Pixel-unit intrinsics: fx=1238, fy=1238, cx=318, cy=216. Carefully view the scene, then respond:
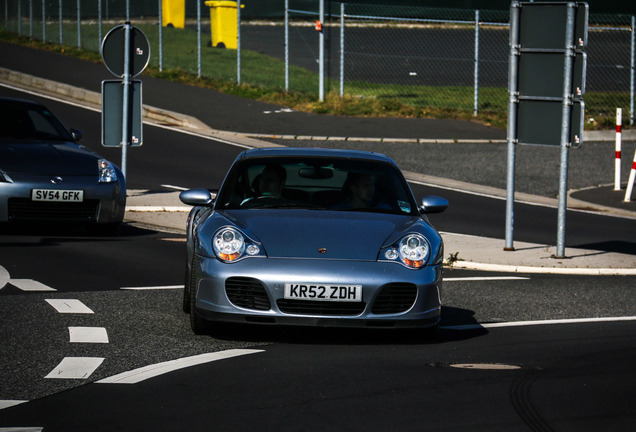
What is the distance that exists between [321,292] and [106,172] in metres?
6.27

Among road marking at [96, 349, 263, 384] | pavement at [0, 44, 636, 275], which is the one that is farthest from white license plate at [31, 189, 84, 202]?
road marking at [96, 349, 263, 384]

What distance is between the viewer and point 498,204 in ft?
62.0

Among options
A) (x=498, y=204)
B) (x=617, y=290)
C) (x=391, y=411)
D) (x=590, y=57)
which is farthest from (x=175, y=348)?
(x=590, y=57)

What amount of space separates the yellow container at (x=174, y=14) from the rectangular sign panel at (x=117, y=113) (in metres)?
23.2

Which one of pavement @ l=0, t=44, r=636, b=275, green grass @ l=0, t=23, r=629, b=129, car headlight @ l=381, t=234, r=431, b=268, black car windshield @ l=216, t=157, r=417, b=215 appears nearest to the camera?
car headlight @ l=381, t=234, r=431, b=268

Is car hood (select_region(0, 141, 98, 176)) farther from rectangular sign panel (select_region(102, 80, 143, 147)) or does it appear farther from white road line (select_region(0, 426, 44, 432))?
white road line (select_region(0, 426, 44, 432))

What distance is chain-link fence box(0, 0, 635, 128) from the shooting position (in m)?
30.0

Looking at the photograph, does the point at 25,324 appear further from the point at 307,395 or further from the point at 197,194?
the point at 307,395

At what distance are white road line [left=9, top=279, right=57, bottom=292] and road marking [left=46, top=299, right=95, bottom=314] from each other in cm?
57

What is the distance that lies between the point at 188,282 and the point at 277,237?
42.3 inches

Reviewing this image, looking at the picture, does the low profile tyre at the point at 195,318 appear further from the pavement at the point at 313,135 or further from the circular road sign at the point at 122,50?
the circular road sign at the point at 122,50

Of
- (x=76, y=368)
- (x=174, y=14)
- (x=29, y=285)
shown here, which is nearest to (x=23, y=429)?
(x=76, y=368)

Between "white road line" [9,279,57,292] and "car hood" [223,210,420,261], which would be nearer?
"car hood" [223,210,420,261]

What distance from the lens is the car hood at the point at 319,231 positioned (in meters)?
8.04
